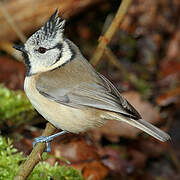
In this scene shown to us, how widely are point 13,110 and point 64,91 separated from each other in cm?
94

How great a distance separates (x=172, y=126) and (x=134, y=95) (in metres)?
0.57

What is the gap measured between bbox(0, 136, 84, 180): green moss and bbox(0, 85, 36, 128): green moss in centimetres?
59

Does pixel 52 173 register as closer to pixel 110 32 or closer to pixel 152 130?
pixel 152 130

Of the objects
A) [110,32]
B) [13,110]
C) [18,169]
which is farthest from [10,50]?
[18,169]

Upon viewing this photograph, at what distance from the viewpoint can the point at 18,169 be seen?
2732 mm

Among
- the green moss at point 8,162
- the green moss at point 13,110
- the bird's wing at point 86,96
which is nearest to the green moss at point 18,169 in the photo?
the green moss at point 8,162

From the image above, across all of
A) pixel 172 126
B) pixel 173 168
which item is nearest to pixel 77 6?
pixel 172 126

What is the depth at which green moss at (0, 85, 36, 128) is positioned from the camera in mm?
3469

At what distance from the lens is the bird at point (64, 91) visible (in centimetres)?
263

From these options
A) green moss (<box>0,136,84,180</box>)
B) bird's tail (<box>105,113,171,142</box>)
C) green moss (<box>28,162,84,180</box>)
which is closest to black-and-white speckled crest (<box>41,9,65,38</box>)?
bird's tail (<box>105,113,171,142</box>)

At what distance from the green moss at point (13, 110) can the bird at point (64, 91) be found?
742 mm

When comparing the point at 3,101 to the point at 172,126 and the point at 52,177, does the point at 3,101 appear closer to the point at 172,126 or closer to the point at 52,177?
the point at 52,177

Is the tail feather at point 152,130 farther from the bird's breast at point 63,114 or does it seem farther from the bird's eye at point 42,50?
the bird's eye at point 42,50

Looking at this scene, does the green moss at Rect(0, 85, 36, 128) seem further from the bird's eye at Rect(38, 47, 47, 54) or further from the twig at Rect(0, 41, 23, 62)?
the twig at Rect(0, 41, 23, 62)
